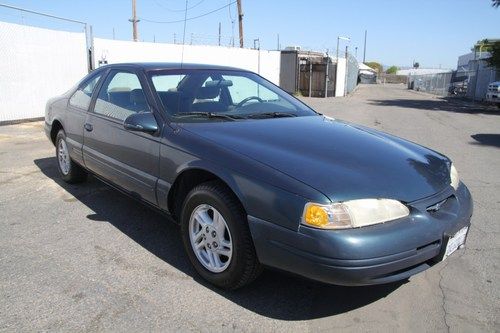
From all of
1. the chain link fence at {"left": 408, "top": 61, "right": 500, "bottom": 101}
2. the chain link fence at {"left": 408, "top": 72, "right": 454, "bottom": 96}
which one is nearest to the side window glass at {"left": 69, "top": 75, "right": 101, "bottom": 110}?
the chain link fence at {"left": 408, "top": 61, "right": 500, "bottom": 101}

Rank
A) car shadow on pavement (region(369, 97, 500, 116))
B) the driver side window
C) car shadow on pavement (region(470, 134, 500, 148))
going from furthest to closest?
car shadow on pavement (region(369, 97, 500, 116)), car shadow on pavement (region(470, 134, 500, 148)), the driver side window

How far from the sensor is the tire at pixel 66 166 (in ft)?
18.0

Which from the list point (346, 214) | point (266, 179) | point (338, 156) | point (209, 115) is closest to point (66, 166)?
point (209, 115)

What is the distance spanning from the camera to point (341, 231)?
255 cm

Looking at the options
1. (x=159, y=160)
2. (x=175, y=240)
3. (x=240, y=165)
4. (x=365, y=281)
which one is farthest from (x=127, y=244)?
(x=365, y=281)

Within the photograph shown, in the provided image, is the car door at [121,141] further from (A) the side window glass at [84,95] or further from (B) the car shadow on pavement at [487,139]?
(B) the car shadow on pavement at [487,139]

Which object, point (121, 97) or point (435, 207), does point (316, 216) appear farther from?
point (121, 97)

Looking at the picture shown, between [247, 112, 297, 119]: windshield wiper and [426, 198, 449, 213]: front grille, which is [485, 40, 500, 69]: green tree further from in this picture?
[426, 198, 449, 213]: front grille

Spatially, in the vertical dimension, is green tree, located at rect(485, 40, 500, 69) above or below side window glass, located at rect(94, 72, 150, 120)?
above

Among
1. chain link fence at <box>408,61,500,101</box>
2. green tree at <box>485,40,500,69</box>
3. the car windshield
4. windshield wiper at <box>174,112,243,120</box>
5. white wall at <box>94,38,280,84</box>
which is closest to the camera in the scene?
windshield wiper at <box>174,112,243,120</box>

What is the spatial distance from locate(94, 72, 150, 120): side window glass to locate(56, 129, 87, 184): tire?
109 cm

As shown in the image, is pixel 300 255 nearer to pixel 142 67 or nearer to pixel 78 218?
pixel 142 67

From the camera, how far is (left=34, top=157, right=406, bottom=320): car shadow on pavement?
3.01m

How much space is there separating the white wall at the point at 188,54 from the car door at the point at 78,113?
8503mm
